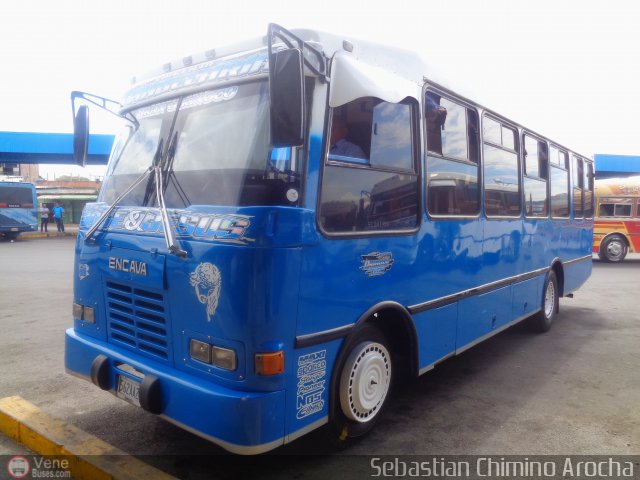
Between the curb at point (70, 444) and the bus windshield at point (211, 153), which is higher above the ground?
the bus windshield at point (211, 153)

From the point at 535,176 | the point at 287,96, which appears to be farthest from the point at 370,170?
the point at 535,176

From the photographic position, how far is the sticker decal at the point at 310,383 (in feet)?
9.64

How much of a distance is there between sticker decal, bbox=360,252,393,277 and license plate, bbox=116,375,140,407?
162cm

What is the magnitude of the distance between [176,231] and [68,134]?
23217mm

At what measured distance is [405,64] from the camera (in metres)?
3.77

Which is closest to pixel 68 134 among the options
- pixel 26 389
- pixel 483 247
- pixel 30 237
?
pixel 30 237

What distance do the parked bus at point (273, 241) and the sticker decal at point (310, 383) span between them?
0.03 feet

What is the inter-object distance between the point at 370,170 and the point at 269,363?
147 centimetres

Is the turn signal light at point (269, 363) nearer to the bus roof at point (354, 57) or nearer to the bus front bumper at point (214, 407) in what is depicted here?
the bus front bumper at point (214, 407)

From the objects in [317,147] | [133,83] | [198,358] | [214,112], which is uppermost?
[133,83]

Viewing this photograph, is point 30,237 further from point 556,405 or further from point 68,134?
point 556,405

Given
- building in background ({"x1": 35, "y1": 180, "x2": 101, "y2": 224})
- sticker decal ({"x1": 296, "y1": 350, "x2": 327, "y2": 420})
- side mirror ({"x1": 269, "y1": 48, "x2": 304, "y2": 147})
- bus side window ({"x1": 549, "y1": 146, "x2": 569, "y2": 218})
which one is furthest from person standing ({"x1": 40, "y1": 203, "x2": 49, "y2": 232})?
side mirror ({"x1": 269, "y1": 48, "x2": 304, "y2": 147})

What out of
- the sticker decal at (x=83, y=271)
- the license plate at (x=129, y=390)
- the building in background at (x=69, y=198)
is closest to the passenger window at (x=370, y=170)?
the license plate at (x=129, y=390)

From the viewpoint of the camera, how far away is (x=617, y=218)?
17.0 meters
